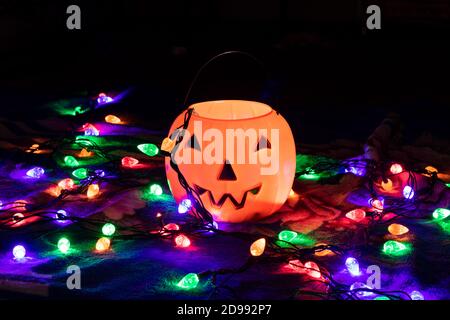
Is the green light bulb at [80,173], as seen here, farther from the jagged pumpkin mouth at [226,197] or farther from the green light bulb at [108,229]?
the jagged pumpkin mouth at [226,197]

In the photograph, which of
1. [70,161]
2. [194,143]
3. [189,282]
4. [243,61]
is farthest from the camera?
[243,61]

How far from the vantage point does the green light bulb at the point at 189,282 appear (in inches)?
67.5

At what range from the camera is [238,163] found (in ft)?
6.48

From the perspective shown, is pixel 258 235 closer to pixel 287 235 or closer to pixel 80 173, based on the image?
pixel 287 235

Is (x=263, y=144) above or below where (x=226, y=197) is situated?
above

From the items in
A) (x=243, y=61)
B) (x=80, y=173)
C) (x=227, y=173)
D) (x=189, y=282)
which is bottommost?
(x=189, y=282)

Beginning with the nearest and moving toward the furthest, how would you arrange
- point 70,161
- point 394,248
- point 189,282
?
point 189,282, point 394,248, point 70,161

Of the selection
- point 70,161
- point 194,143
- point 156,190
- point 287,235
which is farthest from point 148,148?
point 287,235

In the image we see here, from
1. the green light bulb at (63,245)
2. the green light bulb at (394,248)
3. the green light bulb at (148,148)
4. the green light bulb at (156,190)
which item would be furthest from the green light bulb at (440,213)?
the green light bulb at (63,245)

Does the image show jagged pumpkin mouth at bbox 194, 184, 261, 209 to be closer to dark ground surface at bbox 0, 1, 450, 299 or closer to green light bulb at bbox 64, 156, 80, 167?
dark ground surface at bbox 0, 1, 450, 299

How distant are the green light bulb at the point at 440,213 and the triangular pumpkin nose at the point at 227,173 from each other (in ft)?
2.35

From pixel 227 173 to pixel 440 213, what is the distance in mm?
752

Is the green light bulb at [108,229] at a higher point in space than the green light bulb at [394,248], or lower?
higher
